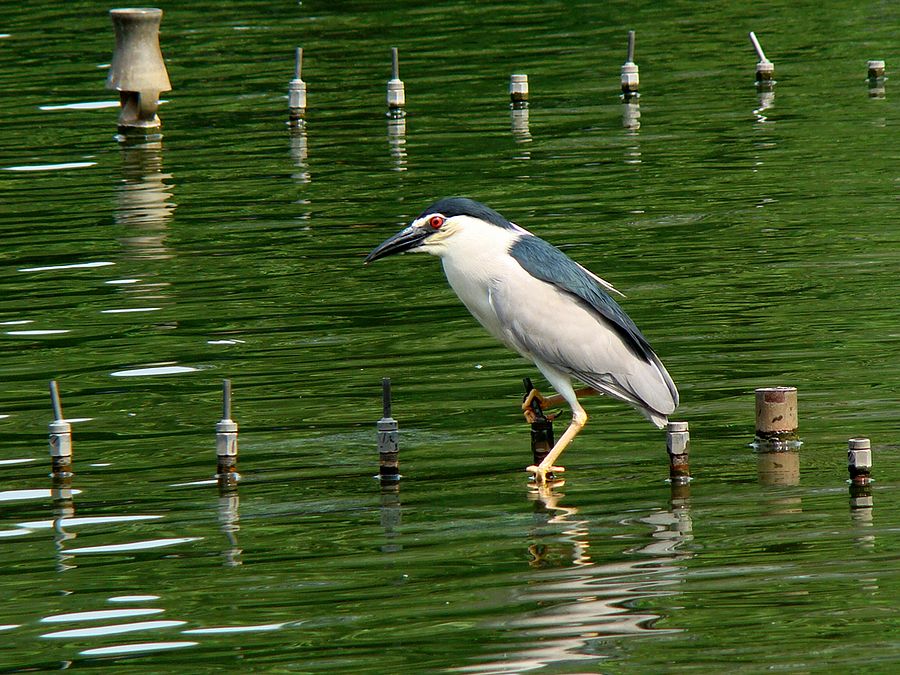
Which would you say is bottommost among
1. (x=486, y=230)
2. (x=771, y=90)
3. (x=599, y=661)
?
(x=599, y=661)

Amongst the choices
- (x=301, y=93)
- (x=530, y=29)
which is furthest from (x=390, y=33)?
(x=301, y=93)

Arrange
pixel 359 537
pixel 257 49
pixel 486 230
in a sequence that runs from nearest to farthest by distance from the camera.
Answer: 1. pixel 359 537
2. pixel 486 230
3. pixel 257 49

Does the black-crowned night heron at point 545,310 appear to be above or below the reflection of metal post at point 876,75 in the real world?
below

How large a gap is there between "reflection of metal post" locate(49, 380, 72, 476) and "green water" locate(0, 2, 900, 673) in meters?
0.15

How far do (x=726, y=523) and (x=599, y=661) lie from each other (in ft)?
6.40

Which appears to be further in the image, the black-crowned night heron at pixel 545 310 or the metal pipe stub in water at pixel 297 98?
the metal pipe stub in water at pixel 297 98

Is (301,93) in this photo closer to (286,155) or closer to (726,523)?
(286,155)

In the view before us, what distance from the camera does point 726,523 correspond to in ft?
31.2

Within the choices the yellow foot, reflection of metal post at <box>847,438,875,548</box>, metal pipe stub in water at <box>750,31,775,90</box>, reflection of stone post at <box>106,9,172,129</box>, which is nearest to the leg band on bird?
the yellow foot

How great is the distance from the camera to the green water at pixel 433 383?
844 cm

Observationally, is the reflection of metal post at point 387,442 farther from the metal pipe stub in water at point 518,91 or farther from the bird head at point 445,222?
the metal pipe stub in water at point 518,91

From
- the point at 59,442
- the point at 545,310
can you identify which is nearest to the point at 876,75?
the point at 545,310

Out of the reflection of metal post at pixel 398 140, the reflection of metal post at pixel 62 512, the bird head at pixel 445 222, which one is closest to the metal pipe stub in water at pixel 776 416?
the bird head at pixel 445 222

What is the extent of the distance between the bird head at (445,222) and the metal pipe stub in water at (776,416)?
189cm
